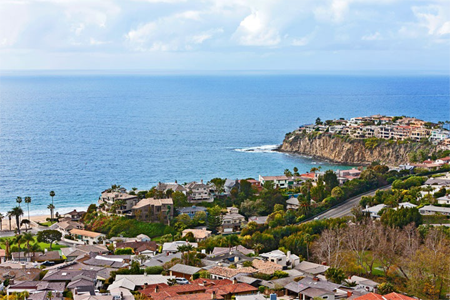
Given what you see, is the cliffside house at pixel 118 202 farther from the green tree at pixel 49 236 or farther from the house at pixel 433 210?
the house at pixel 433 210

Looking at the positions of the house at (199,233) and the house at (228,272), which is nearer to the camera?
the house at (228,272)

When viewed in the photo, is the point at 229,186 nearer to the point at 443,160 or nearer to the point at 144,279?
the point at 443,160

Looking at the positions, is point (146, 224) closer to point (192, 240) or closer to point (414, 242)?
point (192, 240)

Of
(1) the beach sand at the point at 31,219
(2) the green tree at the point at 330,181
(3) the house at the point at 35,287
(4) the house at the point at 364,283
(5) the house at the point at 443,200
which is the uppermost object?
(2) the green tree at the point at 330,181

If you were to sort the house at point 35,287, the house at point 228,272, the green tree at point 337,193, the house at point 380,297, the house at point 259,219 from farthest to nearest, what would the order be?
the green tree at point 337,193 < the house at point 259,219 < the house at point 228,272 < the house at point 35,287 < the house at point 380,297

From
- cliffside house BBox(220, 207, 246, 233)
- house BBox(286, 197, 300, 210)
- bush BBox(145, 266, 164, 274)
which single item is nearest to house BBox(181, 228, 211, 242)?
cliffside house BBox(220, 207, 246, 233)

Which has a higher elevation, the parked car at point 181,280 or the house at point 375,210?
the house at point 375,210

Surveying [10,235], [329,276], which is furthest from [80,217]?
[329,276]

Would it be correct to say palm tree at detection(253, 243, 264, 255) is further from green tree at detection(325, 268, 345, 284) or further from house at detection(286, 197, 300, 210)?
house at detection(286, 197, 300, 210)

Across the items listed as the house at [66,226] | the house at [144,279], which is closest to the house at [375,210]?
the house at [144,279]
